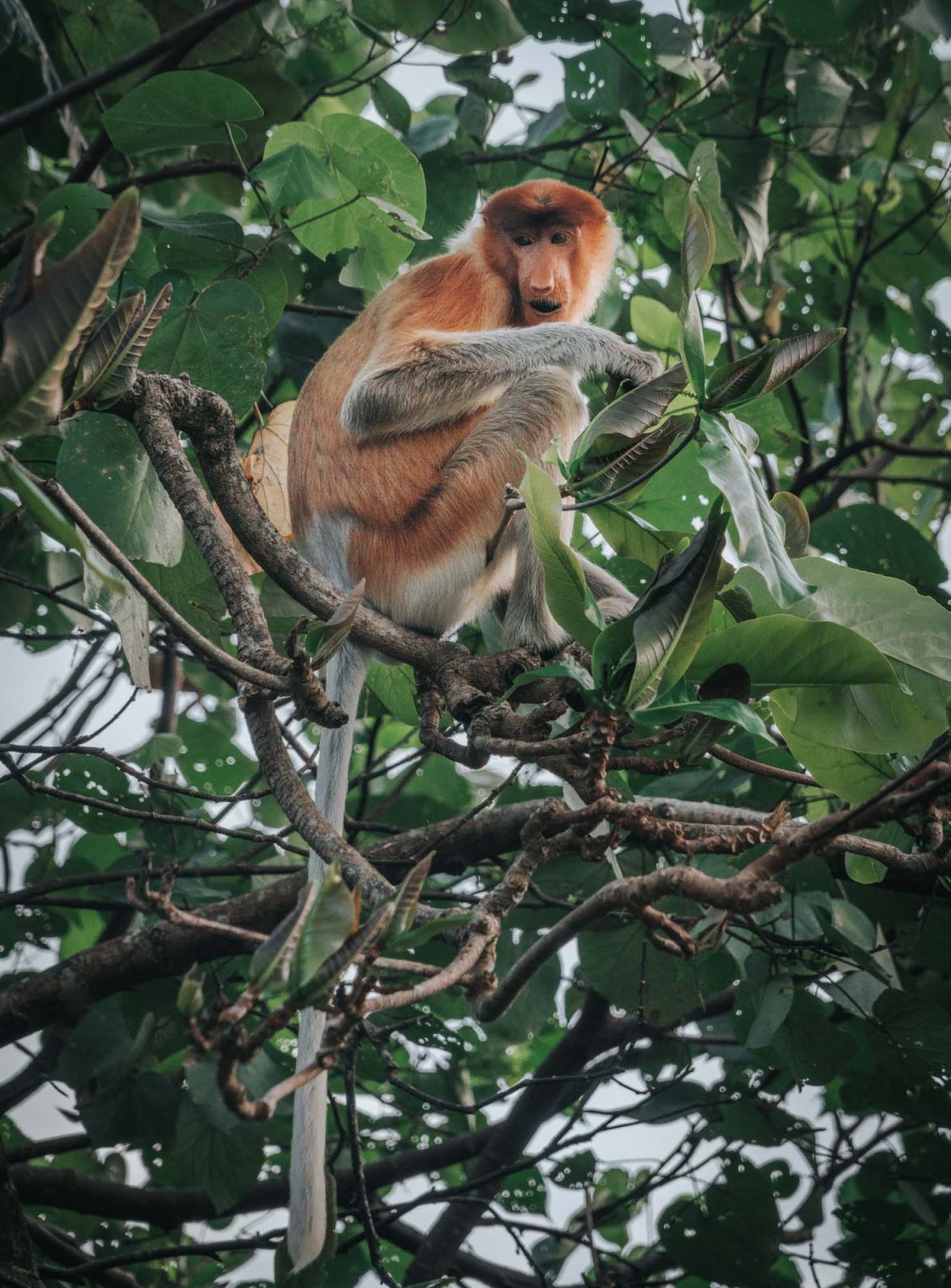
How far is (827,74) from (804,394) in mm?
1132

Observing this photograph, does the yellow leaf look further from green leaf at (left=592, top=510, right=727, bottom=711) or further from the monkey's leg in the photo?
green leaf at (left=592, top=510, right=727, bottom=711)

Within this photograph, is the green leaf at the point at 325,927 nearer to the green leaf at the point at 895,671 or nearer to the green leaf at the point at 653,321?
the green leaf at the point at 895,671

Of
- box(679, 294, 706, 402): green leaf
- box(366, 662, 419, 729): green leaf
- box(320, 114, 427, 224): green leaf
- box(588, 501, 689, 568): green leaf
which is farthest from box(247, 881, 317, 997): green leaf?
box(320, 114, 427, 224): green leaf

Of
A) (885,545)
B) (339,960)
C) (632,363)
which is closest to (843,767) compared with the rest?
(339,960)

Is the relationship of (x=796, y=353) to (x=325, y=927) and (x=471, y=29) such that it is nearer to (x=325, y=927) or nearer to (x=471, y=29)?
(x=325, y=927)

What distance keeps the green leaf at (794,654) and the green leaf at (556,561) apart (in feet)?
0.53

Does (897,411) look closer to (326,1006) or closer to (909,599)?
(909,599)

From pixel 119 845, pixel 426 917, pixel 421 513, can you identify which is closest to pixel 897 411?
pixel 421 513

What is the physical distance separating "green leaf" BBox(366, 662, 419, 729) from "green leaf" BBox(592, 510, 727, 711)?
62.4 inches

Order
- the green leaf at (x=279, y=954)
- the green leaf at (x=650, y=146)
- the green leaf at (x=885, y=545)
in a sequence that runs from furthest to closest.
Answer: the green leaf at (x=650, y=146) < the green leaf at (x=885, y=545) < the green leaf at (x=279, y=954)

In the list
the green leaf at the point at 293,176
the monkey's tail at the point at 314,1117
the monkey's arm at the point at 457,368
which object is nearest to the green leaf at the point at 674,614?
the monkey's tail at the point at 314,1117

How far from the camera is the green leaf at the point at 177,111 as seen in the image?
94.6 inches

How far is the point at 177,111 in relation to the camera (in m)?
2.48

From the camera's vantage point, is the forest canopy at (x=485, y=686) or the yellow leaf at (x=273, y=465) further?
the yellow leaf at (x=273, y=465)
